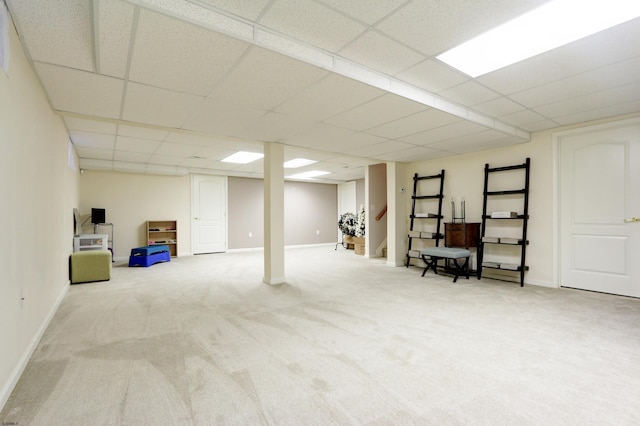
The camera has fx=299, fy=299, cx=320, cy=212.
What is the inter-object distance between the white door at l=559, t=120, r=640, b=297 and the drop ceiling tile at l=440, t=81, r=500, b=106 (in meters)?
2.01

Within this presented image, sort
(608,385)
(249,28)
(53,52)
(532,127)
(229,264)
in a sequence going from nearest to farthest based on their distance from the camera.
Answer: (608,385)
(249,28)
(53,52)
(532,127)
(229,264)

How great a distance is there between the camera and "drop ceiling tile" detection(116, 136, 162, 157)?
4.89m

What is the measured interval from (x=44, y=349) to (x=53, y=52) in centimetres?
223

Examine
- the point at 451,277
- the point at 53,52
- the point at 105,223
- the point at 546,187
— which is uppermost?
the point at 53,52

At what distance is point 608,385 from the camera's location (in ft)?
5.99

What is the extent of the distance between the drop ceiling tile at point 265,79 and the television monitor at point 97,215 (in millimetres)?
5480

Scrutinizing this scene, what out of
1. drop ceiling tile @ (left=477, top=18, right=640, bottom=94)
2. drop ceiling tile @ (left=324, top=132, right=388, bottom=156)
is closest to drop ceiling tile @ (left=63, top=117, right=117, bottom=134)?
drop ceiling tile @ (left=324, top=132, right=388, bottom=156)

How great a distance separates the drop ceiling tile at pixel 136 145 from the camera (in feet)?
16.0

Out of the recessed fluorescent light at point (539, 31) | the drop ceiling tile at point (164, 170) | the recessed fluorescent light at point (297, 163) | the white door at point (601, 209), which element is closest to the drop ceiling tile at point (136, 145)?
the drop ceiling tile at point (164, 170)

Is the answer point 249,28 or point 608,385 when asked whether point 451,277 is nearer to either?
point 608,385

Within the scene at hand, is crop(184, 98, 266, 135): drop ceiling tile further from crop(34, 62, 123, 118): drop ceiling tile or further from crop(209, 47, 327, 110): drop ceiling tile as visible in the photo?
crop(34, 62, 123, 118): drop ceiling tile

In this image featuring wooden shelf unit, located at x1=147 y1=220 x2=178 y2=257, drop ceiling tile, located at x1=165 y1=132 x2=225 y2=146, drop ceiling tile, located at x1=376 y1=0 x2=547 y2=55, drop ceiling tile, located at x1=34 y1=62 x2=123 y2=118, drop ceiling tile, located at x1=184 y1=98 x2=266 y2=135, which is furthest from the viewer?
wooden shelf unit, located at x1=147 y1=220 x2=178 y2=257

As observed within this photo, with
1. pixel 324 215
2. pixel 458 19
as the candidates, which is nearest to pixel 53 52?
pixel 458 19

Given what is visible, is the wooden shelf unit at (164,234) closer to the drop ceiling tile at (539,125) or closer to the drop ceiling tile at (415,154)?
the drop ceiling tile at (415,154)
